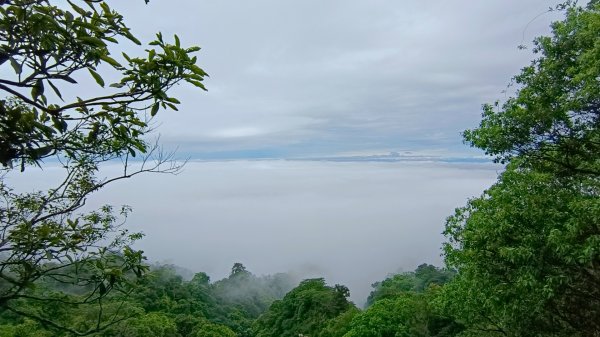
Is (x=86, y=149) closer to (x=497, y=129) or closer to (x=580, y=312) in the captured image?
(x=497, y=129)

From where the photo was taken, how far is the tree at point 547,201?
554 centimetres

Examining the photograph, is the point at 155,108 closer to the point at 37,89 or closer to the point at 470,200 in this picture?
the point at 37,89

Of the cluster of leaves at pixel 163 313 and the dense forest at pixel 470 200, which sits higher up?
the dense forest at pixel 470 200

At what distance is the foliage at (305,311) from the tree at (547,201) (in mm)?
19473

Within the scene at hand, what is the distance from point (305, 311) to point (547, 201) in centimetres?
2354

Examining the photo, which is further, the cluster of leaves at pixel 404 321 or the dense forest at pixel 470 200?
the cluster of leaves at pixel 404 321

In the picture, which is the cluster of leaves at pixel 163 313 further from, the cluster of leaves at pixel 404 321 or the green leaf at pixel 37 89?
the cluster of leaves at pixel 404 321

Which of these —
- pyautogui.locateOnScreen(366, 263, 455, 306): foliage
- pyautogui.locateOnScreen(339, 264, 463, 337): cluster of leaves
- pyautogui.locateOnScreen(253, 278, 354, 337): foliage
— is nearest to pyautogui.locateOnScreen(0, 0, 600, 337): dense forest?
pyautogui.locateOnScreen(339, 264, 463, 337): cluster of leaves

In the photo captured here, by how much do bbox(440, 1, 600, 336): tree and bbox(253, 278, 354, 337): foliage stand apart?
63.9 feet

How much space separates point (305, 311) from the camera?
27.8 meters

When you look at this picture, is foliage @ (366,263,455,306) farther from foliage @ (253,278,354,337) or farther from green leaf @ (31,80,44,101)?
green leaf @ (31,80,44,101)

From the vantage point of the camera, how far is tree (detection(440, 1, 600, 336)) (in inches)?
218

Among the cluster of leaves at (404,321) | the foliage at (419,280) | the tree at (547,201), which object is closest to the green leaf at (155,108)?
the tree at (547,201)

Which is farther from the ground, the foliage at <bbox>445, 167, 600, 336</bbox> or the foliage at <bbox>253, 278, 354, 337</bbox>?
the foliage at <bbox>445, 167, 600, 336</bbox>
